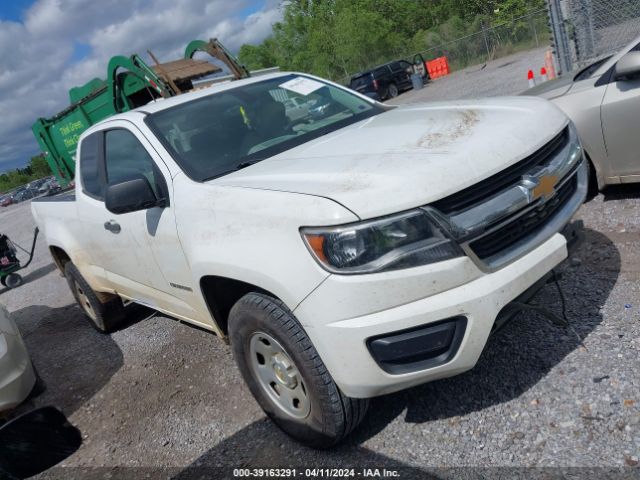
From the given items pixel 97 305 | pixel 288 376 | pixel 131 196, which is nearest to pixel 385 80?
pixel 97 305

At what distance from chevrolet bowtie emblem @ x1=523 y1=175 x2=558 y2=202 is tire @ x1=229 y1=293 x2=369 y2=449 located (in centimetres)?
121

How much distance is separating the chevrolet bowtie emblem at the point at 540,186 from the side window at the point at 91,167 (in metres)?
3.10

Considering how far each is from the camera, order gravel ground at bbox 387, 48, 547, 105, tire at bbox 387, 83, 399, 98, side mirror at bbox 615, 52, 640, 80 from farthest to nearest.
A: tire at bbox 387, 83, 399, 98 → gravel ground at bbox 387, 48, 547, 105 → side mirror at bbox 615, 52, 640, 80

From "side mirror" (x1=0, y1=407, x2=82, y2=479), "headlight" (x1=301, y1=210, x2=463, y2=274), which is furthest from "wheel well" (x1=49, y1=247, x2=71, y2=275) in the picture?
"side mirror" (x1=0, y1=407, x2=82, y2=479)

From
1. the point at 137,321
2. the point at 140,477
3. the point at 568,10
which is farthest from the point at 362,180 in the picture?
the point at 568,10

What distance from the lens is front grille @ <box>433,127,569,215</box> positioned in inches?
90.0

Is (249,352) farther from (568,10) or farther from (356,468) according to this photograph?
(568,10)

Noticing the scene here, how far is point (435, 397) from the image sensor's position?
299 centimetres

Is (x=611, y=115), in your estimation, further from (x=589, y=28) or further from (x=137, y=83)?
(x=137, y=83)

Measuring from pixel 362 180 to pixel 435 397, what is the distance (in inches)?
53.8

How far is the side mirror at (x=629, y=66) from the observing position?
161 inches

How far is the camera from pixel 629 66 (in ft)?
13.5

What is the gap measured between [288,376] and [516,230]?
1286 mm

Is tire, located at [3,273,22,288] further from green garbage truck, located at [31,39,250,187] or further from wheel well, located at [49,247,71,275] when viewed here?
wheel well, located at [49,247,71,275]
